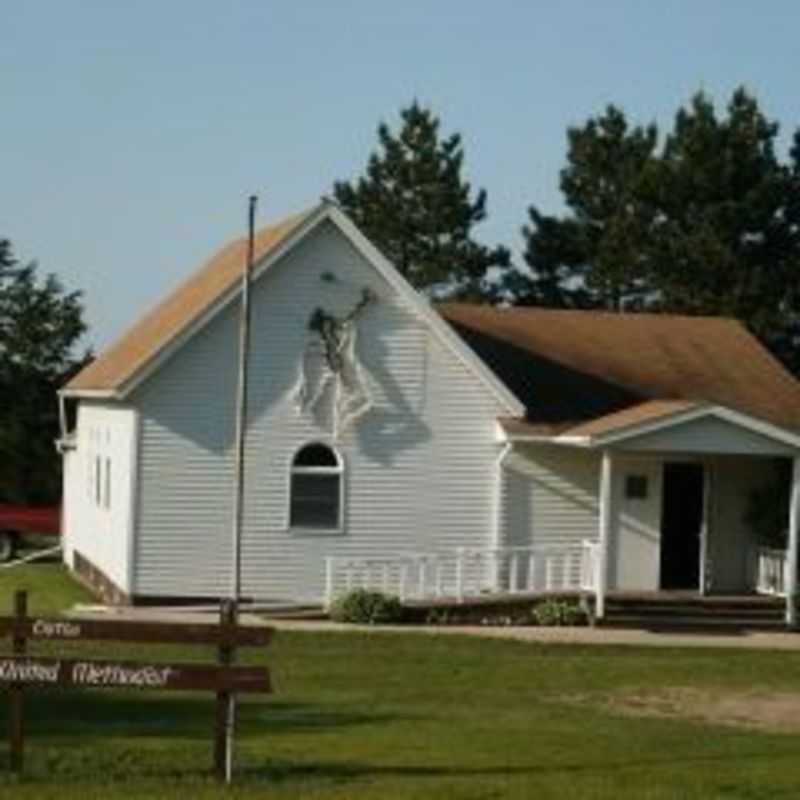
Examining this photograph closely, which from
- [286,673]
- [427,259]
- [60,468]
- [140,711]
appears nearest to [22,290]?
[60,468]

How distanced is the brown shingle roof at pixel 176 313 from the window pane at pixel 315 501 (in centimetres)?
304

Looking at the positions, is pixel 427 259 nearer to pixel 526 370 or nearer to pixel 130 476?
pixel 526 370

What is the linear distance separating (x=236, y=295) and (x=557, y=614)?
268 inches

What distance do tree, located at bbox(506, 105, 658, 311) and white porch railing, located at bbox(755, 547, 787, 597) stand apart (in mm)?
24797

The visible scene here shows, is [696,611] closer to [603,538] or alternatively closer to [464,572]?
[603,538]

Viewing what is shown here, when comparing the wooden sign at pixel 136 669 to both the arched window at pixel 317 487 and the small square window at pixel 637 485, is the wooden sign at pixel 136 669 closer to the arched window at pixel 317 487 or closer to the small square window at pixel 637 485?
the arched window at pixel 317 487

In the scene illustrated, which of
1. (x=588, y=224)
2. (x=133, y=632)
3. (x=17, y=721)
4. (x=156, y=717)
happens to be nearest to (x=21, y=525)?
(x=588, y=224)

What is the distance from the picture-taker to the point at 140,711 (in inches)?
749

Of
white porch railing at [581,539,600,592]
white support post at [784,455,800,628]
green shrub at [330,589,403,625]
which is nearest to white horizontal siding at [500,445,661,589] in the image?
white porch railing at [581,539,600,592]

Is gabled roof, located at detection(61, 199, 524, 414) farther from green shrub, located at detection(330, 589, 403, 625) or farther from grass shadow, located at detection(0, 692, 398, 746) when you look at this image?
grass shadow, located at detection(0, 692, 398, 746)

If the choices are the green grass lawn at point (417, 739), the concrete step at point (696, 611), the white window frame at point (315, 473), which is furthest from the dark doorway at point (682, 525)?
the green grass lawn at point (417, 739)

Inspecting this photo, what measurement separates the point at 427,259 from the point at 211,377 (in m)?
34.8

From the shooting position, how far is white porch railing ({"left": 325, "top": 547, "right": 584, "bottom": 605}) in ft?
107

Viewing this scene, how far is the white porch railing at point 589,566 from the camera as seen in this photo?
107 ft
